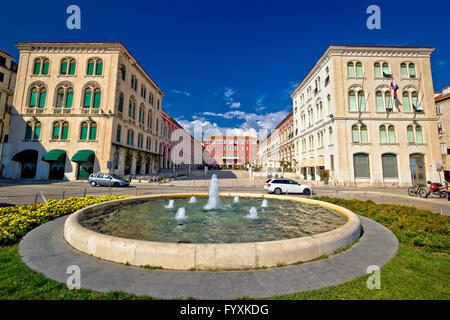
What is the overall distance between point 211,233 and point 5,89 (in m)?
44.4

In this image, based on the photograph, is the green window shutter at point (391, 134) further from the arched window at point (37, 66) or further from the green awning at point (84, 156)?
the arched window at point (37, 66)

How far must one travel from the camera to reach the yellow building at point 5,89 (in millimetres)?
29453

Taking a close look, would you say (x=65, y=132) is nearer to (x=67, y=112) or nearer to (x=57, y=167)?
(x=67, y=112)

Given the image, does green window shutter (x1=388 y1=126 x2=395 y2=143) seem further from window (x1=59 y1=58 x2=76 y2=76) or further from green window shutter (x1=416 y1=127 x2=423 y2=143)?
window (x1=59 y1=58 x2=76 y2=76)

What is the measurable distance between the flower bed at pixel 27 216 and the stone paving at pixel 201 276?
100 centimetres

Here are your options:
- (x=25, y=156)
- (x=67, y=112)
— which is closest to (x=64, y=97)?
(x=67, y=112)

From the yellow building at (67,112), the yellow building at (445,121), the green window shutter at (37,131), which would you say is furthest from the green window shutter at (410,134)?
the green window shutter at (37,131)

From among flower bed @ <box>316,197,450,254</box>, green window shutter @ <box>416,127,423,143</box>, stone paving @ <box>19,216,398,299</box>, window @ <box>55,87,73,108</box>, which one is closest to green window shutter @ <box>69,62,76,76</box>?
window @ <box>55,87,73,108</box>

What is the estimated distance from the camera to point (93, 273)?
3348mm

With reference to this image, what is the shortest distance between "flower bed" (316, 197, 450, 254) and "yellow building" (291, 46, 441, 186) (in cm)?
1772

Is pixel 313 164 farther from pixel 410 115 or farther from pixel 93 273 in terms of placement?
pixel 93 273
